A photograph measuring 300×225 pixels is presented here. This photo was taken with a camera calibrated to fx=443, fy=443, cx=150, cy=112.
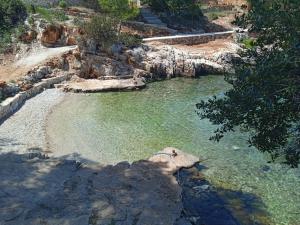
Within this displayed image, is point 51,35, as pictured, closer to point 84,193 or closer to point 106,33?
point 106,33

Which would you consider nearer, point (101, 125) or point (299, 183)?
point (299, 183)

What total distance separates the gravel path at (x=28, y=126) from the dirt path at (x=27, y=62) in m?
3.33

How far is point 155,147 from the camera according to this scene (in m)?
22.3

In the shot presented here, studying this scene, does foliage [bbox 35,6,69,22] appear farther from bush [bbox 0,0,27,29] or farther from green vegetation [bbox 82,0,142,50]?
green vegetation [bbox 82,0,142,50]

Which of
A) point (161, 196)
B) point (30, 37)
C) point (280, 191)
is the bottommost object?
point (280, 191)

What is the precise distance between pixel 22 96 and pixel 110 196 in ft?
58.3

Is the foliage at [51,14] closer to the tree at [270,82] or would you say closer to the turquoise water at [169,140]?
the turquoise water at [169,140]

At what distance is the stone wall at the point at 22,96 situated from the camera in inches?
1034

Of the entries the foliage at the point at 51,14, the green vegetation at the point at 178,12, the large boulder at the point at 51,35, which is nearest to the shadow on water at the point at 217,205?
the large boulder at the point at 51,35

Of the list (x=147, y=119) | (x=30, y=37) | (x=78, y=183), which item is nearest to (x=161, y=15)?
(x=30, y=37)

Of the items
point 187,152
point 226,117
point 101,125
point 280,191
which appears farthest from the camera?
point 101,125

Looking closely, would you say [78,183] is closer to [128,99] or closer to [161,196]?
[161,196]

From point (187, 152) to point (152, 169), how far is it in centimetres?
446

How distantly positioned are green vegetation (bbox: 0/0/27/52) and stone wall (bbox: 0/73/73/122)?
6.71m
